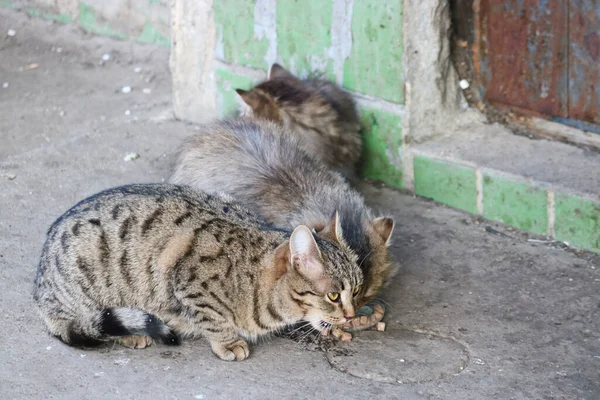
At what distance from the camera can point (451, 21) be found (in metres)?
5.48

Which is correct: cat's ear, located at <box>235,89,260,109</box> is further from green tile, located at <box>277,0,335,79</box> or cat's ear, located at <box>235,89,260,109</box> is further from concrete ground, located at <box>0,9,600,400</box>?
concrete ground, located at <box>0,9,600,400</box>

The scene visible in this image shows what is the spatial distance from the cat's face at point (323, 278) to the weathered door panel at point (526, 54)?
6.55 feet

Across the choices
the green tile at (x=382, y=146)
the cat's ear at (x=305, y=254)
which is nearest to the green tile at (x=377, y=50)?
the green tile at (x=382, y=146)

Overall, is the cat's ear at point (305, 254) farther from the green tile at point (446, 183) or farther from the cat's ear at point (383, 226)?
the green tile at point (446, 183)

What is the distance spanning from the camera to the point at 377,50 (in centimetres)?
547

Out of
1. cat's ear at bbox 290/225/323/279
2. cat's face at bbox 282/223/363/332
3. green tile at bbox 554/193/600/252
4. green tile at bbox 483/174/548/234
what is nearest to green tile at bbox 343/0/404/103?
green tile at bbox 483/174/548/234

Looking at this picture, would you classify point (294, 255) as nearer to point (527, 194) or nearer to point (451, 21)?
point (527, 194)

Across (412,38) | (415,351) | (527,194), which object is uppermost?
(412,38)

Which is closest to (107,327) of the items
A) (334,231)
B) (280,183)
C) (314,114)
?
(334,231)

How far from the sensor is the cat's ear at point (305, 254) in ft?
12.0

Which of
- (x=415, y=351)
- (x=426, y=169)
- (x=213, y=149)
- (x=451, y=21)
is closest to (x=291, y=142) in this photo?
(x=213, y=149)

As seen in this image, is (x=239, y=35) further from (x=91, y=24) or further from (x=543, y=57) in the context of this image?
(x=91, y=24)

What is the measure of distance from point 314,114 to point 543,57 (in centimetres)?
141

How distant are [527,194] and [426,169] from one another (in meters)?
0.74
